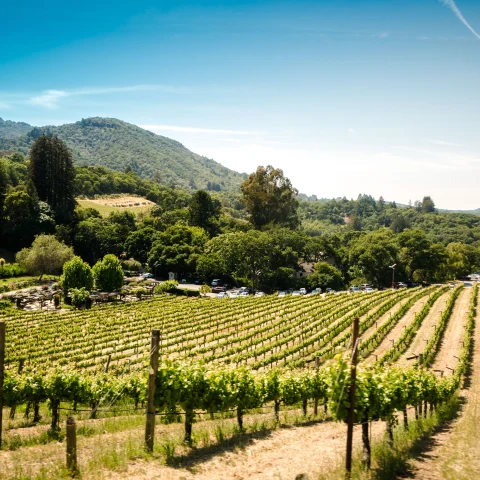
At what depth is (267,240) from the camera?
76.2 metres

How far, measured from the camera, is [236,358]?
3178 cm

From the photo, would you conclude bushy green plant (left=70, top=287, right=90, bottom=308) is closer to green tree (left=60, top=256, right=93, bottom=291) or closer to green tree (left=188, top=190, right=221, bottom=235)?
green tree (left=60, top=256, right=93, bottom=291)

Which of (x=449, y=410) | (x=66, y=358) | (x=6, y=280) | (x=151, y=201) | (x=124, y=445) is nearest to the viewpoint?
(x=124, y=445)

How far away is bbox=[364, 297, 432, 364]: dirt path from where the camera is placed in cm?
3353

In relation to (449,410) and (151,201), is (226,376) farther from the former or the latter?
(151,201)

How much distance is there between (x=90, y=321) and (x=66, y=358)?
1354cm

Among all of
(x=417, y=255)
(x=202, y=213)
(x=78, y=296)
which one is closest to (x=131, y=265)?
(x=202, y=213)

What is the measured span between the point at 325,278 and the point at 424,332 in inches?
1463

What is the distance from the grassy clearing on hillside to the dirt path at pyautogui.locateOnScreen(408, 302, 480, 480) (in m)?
115

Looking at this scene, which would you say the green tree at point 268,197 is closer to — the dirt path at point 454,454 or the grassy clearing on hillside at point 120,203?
the grassy clearing on hillside at point 120,203

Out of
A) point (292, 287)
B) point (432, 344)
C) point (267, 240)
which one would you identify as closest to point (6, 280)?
point (267, 240)

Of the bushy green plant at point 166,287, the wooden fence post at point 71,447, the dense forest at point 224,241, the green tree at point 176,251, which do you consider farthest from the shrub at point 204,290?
the wooden fence post at point 71,447

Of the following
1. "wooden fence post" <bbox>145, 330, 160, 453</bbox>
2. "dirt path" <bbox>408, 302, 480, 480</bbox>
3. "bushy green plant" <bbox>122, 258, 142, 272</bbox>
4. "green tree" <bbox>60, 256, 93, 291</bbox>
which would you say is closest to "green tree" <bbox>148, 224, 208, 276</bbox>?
"bushy green plant" <bbox>122, 258, 142, 272</bbox>

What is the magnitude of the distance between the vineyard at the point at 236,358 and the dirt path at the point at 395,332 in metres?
0.10
